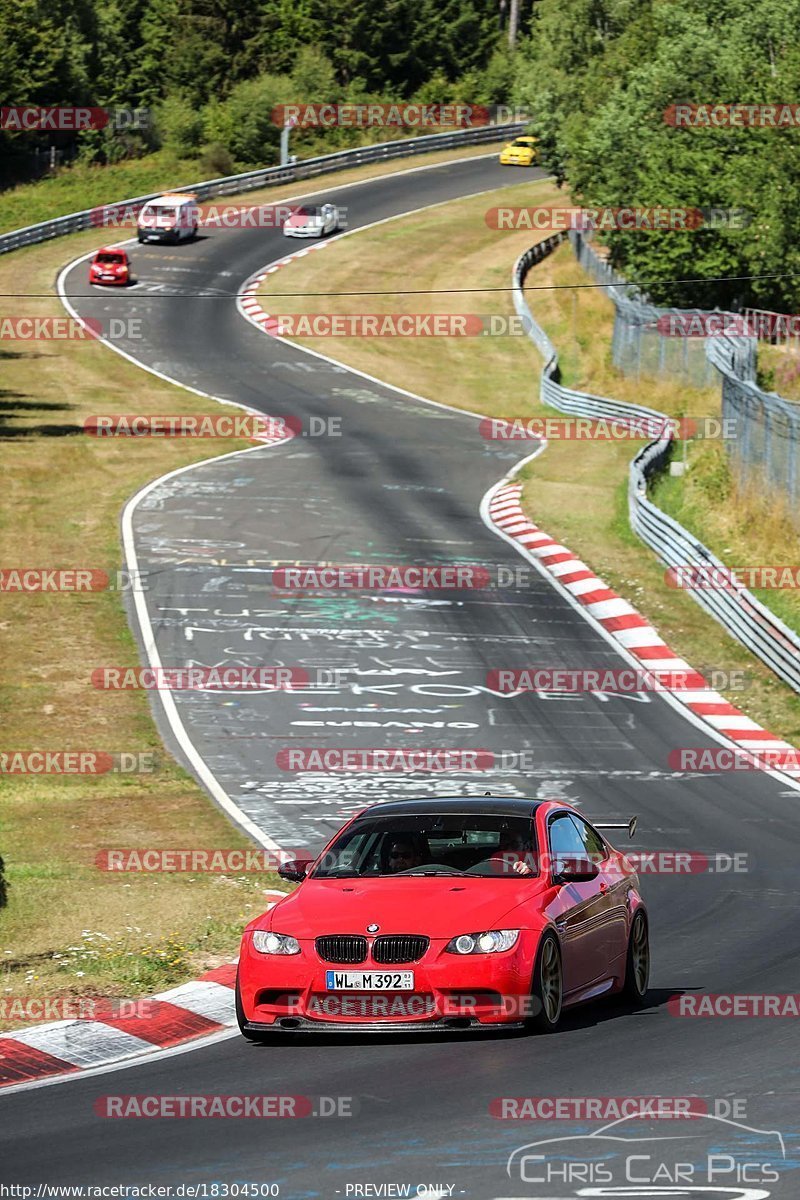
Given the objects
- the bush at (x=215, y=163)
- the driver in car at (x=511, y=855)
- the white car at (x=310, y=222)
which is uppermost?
the driver in car at (x=511, y=855)

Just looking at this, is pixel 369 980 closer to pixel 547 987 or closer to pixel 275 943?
pixel 275 943

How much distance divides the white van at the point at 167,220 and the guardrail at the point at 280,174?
3883mm

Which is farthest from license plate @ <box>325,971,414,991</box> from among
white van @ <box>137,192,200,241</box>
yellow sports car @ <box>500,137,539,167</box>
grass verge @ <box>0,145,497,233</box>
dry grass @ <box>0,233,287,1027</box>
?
yellow sports car @ <box>500,137,539,167</box>

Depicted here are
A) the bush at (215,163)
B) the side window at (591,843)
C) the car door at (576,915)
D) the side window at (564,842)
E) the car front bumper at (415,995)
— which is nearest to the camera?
the car front bumper at (415,995)

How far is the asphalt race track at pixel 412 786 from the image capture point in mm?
7938

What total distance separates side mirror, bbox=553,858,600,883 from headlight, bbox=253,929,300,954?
5.34 feet

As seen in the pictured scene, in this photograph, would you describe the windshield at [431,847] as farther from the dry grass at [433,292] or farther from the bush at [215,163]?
the bush at [215,163]

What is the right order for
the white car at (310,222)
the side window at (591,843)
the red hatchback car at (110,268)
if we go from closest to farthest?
the side window at (591,843) → the red hatchback car at (110,268) → the white car at (310,222)

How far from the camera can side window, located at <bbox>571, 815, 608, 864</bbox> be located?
12.1 m

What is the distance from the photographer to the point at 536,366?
199 ft

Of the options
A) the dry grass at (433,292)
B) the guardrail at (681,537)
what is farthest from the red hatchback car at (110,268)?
the guardrail at (681,537)

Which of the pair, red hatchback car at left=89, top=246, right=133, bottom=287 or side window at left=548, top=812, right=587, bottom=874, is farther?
red hatchback car at left=89, top=246, right=133, bottom=287

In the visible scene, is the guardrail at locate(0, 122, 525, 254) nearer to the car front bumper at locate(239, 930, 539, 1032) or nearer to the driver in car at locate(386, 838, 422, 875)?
the driver in car at locate(386, 838, 422, 875)

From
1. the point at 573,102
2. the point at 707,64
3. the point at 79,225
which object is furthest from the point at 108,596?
the point at 79,225
